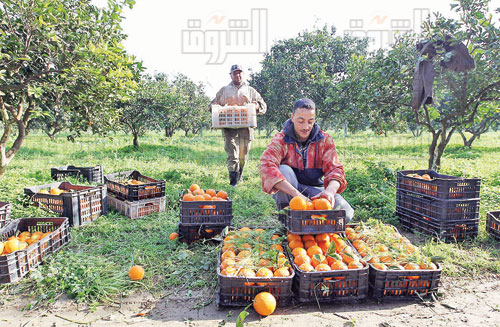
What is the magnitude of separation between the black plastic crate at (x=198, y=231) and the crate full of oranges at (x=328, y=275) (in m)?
1.27

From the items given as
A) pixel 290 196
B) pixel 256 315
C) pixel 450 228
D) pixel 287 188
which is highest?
pixel 287 188

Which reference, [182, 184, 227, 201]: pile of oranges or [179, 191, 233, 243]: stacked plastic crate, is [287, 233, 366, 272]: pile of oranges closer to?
[179, 191, 233, 243]: stacked plastic crate

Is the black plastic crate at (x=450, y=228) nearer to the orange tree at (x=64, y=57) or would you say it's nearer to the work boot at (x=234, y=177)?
the work boot at (x=234, y=177)

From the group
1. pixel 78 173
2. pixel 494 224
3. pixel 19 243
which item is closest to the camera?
pixel 19 243

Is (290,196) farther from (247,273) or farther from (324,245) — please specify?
(247,273)

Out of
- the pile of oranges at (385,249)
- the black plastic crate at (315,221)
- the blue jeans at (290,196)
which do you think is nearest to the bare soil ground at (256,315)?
the pile of oranges at (385,249)

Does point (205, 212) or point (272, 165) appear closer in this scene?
point (272, 165)

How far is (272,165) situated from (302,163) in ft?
1.55

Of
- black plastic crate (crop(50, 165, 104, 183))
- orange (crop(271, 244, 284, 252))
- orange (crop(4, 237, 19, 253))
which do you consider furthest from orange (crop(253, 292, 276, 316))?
black plastic crate (crop(50, 165, 104, 183))

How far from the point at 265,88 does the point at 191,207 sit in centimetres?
1219

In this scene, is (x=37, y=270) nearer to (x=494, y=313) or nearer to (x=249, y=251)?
(x=249, y=251)

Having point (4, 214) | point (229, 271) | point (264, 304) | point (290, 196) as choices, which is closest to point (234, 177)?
point (290, 196)

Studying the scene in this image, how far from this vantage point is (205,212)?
3.88 m

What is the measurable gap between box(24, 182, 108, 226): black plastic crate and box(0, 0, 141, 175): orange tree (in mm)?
1052
